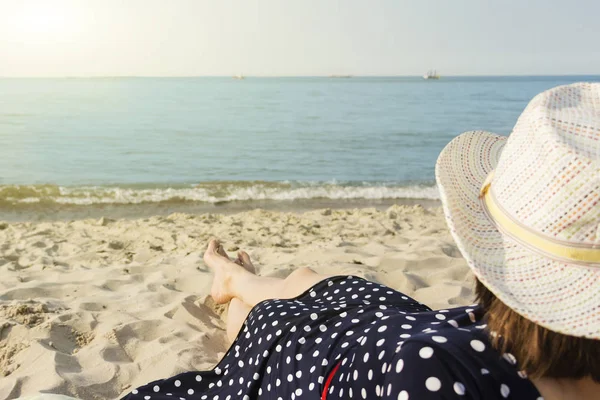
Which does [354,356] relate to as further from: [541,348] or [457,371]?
[541,348]

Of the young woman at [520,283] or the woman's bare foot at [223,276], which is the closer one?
the young woman at [520,283]

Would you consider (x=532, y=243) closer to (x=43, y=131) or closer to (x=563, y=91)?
(x=563, y=91)

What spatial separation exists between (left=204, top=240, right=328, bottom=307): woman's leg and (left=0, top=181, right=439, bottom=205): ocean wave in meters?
4.48

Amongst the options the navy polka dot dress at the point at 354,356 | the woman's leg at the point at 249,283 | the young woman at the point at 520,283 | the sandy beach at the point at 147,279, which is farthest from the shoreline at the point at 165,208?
the young woman at the point at 520,283

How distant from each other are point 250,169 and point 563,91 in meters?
9.41

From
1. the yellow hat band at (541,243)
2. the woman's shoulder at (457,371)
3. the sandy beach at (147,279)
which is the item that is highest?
the yellow hat band at (541,243)

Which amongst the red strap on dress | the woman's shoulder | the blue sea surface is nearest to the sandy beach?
the red strap on dress

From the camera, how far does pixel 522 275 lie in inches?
48.2

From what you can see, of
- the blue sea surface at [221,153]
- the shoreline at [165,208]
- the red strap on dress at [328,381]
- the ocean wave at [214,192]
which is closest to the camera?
the red strap on dress at [328,381]

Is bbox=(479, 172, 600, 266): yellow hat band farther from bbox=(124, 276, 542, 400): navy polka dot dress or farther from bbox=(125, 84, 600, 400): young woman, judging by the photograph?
bbox=(124, 276, 542, 400): navy polka dot dress

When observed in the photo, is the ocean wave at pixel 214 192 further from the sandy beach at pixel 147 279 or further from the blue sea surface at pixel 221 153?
the sandy beach at pixel 147 279

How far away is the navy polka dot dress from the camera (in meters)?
1.25

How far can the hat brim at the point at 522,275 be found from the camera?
44.7 inches

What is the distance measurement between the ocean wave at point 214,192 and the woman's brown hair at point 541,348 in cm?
721
